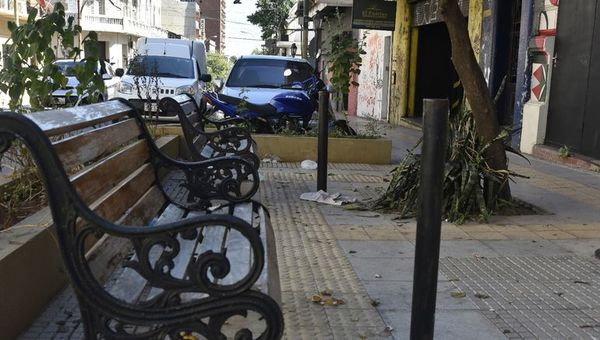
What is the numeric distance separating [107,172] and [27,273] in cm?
56

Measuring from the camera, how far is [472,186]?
564 cm

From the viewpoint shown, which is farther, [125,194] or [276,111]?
[276,111]

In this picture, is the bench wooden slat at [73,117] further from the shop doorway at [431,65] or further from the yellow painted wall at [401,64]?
the shop doorway at [431,65]

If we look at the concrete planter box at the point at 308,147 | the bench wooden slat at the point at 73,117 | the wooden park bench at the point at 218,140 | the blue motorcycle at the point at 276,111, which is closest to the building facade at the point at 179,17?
the blue motorcycle at the point at 276,111

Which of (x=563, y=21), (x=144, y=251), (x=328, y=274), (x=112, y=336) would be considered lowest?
(x=328, y=274)

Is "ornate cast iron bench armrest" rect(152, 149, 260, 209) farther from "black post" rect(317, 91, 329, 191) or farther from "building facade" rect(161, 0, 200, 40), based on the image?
"building facade" rect(161, 0, 200, 40)

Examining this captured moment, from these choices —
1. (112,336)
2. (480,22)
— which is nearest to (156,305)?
(112,336)

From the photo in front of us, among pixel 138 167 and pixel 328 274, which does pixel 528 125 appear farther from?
pixel 138 167

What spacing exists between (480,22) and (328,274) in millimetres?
10168

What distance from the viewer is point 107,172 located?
2.80 meters

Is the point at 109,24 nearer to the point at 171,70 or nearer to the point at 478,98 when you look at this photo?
the point at 171,70

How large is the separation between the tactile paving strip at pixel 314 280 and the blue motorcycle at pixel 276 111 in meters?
3.51

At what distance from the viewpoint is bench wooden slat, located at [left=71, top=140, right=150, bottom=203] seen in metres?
2.44

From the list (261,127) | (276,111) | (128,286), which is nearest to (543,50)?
(276,111)
